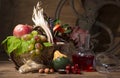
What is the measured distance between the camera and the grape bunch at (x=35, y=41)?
1.18 meters

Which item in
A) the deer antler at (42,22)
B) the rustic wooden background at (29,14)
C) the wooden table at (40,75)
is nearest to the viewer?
the wooden table at (40,75)

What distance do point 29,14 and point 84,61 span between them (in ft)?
1.97

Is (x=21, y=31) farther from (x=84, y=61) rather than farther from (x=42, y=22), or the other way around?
(x=84, y=61)

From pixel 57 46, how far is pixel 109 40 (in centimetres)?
59

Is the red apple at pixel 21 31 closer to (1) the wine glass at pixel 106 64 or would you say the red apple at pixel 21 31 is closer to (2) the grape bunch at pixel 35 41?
(2) the grape bunch at pixel 35 41

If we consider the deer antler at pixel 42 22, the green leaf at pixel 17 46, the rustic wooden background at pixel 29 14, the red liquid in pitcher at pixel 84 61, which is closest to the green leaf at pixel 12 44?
the green leaf at pixel 17 46

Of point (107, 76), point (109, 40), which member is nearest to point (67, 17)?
point (109, 40)

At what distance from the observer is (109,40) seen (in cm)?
177

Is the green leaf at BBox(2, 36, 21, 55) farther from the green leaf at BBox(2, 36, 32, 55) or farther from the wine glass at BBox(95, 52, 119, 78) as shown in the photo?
the wine glass at BBox(95, 52, 119, 78)

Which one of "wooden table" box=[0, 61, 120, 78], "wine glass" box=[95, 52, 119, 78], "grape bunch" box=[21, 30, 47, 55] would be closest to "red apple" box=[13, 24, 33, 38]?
"grape bunch" box=[21, 30, 47, 55]

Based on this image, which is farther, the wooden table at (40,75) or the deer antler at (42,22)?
the deer antler at (42,22)

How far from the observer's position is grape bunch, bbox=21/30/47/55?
1.18 metres

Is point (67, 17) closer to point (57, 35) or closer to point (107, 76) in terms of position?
point (57, 35)

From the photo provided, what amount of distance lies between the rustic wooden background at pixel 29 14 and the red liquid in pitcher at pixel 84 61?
524mm
